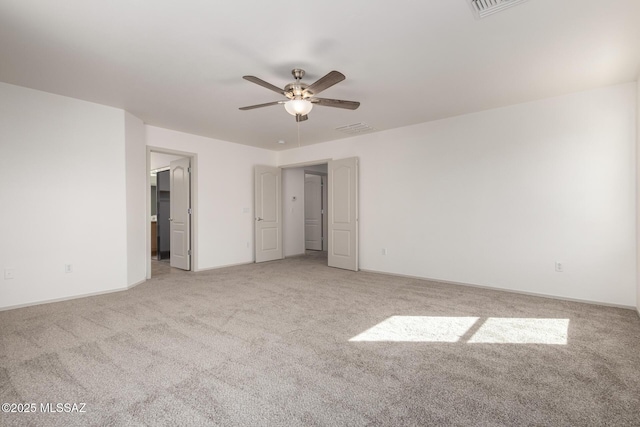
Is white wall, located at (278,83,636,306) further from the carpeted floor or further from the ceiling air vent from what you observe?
the ceiling air vent

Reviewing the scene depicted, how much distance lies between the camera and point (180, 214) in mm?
5957

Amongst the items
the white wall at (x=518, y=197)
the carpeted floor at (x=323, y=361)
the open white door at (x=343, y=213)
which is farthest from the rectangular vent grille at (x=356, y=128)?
the carpeted floor at (x=323, y=361)

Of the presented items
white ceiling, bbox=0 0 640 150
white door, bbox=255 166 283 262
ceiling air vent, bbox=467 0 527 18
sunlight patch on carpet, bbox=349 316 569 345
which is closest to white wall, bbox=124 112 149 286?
white ceiling, bbox=0 0 640 150

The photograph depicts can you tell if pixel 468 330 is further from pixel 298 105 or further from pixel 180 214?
pixel 180 214

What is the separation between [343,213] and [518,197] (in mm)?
2905

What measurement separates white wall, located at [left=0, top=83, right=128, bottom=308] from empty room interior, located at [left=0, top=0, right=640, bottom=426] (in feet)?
0.08

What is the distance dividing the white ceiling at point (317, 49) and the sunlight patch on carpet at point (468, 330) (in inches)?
101

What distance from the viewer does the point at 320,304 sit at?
364cm

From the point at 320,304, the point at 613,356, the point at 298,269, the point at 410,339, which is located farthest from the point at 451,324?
the point at 298,269

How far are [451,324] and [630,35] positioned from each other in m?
2.89

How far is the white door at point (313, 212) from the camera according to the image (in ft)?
29.2

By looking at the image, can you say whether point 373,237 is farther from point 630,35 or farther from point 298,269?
point 630,35

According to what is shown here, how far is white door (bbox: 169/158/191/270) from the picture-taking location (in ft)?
19.0

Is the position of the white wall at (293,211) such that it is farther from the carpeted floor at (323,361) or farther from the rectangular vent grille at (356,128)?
the carpeted floor at (323,361)
